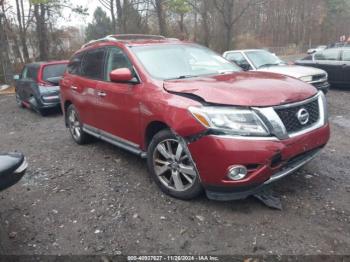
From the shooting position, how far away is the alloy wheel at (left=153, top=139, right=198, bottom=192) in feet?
11.8

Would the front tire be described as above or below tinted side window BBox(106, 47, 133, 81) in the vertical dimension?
below

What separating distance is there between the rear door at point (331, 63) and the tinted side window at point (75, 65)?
27.7 ft

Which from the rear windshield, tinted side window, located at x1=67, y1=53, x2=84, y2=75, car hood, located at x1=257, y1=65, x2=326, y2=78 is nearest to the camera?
tinted side window, located at x1=67, y1=53, x2=84, y2=75

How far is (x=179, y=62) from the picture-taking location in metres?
4.44

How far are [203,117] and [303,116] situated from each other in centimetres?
107

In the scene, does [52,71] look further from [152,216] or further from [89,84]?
[152,216]

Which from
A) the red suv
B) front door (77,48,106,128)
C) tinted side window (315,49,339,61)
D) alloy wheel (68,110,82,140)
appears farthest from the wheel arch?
tinted side window (315,49,339,61)

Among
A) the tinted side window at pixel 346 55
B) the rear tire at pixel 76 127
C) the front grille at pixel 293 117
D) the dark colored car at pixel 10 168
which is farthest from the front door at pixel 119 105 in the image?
the tinted side window at pixel 346 55

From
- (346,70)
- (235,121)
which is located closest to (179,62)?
(235,121)

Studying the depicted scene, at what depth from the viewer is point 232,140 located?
3.12 m

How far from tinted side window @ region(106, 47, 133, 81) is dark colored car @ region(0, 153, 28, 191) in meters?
1.85

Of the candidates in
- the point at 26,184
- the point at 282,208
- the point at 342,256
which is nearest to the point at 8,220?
the point at 26,184

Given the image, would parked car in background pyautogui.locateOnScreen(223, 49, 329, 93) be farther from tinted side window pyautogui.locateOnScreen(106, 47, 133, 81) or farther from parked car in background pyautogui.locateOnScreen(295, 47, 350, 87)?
tinted side window pyautogui.locateOnScreen(106, 47, 133, 81)

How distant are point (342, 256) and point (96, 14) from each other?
4490 cm
